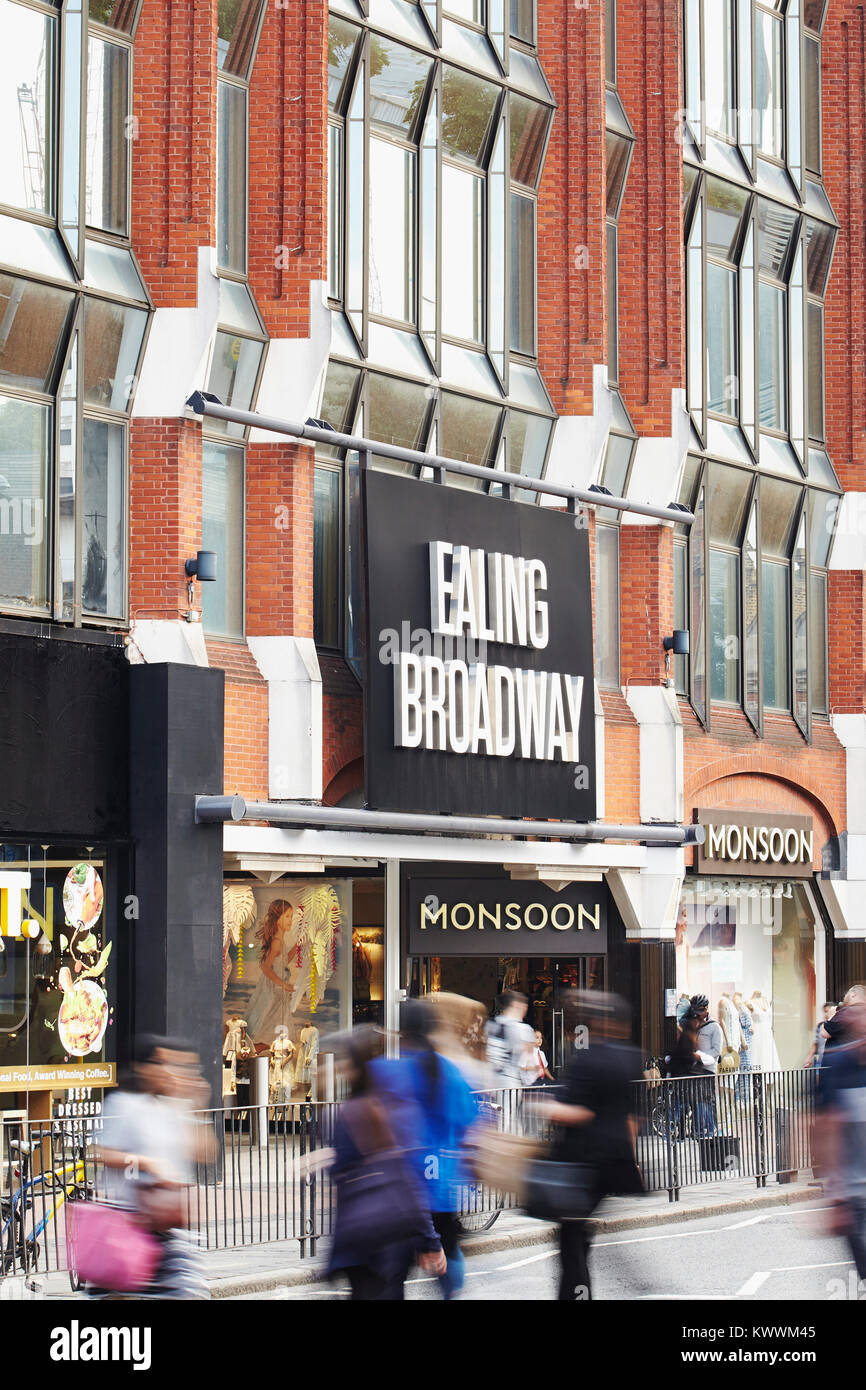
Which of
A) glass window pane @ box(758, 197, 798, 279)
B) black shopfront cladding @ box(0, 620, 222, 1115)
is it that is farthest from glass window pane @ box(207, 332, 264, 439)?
glass window pane @ box(758, 197, 798, 279)

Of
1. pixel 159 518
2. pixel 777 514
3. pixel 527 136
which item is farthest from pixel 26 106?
pixel 777 514

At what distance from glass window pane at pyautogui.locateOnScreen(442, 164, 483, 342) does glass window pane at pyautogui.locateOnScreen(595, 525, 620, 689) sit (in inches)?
143

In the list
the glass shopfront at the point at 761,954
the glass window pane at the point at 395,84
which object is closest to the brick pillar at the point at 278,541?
the glass window pane at the point at 395,84

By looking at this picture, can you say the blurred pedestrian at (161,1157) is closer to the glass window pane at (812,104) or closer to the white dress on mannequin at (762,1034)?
the white dress on mannequin at (762,1034)

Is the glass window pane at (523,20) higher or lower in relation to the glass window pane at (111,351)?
higher

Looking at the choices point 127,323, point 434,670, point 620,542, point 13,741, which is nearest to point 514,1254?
point 13,741

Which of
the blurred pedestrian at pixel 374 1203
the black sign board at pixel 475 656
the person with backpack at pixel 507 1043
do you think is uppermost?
the black sign board at pixel 475 656

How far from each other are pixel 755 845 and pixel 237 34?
45.1 feet

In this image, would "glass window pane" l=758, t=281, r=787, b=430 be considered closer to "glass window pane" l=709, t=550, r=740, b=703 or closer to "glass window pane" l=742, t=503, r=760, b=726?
"glass window pane" l=742, t=503, r=760, b=726

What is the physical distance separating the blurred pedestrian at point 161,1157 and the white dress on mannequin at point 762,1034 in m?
21.5

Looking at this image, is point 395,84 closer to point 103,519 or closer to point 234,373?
point 234,373

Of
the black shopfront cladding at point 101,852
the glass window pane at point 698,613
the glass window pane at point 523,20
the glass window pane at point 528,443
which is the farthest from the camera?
the glass window pane at point 698,613

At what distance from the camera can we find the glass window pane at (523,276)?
1037 inches

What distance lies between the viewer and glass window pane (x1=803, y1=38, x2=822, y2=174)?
107 feet
